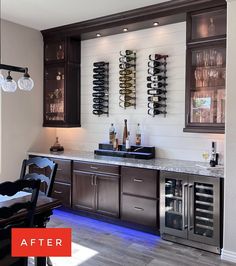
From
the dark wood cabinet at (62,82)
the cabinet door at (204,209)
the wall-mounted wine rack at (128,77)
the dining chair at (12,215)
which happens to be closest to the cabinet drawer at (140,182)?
the cabinet door at (204,209)

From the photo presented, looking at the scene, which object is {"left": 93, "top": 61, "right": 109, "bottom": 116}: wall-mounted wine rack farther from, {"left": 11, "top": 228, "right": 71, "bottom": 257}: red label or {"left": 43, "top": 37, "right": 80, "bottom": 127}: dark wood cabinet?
{"left": 11, "top": 228, "right": 71, "bottom": 257}: red label

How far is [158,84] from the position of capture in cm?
421

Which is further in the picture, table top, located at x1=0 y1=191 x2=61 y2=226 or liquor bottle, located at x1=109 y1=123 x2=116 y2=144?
liquor bottle, located at x1=109 y1=123 x2=116 y2=144

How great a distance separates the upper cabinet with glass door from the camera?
3.54 metres

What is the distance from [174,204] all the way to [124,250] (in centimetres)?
79

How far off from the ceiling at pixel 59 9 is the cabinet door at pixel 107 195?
2.26 m

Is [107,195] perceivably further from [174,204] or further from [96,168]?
[174,204]

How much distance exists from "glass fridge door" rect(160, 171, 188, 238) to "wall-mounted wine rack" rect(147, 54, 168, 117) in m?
1.08

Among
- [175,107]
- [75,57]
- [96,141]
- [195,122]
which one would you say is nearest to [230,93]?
[195,122]

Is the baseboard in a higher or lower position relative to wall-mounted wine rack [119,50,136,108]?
lower

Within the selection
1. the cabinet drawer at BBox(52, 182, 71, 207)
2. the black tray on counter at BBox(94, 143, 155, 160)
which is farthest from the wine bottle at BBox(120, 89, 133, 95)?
the cabinet drawer at BBox(52, 182, 71, 207)

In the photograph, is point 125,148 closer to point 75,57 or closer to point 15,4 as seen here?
point 75,57

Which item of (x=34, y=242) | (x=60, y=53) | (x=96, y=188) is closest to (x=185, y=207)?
(x=96, y=188)

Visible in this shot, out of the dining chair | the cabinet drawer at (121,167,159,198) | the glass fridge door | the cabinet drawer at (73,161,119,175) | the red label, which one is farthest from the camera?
the cabinet drawer at (73,161,119,175)
